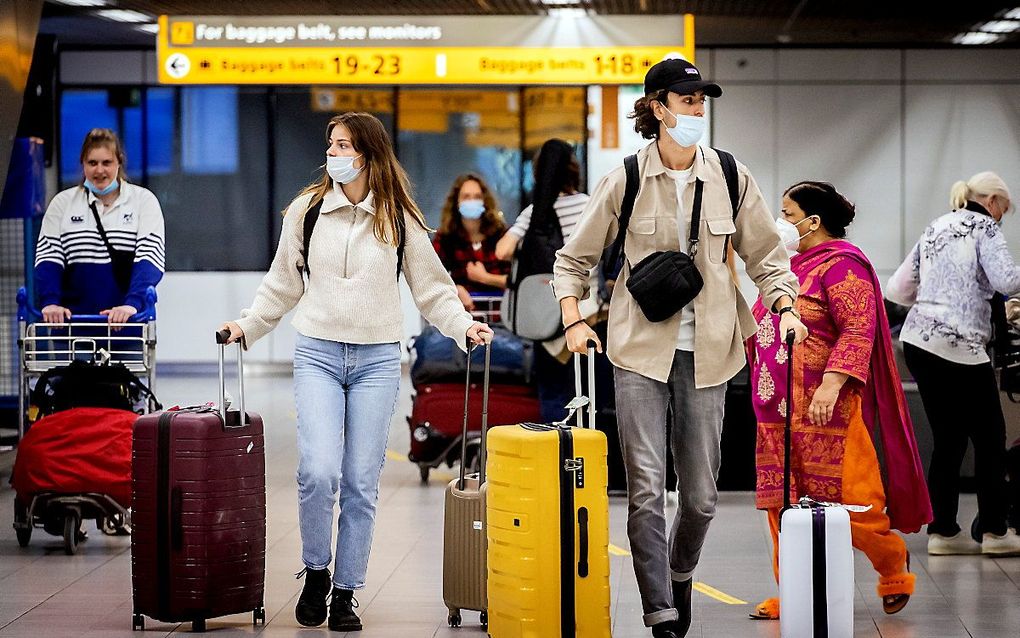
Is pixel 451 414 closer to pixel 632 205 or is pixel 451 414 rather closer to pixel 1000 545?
pixel 1000 545

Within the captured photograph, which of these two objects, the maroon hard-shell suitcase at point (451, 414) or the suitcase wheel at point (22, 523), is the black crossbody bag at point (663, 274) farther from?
the maroon hard-shell suitcase at point (451, 414)

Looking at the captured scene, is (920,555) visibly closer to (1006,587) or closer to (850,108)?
(1006,587)

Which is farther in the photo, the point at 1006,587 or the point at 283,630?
the point at 1006,587

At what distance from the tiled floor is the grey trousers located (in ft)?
1.86

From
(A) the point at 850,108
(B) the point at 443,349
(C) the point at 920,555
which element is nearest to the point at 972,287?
(C) the point at 920,555

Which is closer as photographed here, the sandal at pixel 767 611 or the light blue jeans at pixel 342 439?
the light blue jeans at pixel 342 439

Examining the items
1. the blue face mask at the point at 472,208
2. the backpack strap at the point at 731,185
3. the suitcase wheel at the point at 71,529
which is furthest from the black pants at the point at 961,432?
the suitcase wheel at the point at 71,529

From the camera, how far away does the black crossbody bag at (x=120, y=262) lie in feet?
23.0

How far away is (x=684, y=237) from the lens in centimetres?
449

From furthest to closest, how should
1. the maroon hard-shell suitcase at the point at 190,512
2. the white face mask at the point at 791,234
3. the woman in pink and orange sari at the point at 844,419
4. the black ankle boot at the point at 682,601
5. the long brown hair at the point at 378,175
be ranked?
the white face mask at the point at 791,234, the woman in pink and orange sari at the point at 844,419, the long brown hair at the point at 378,175, the maroon hard-shell suitcase at the point at 190,512, the black ankle boot at the point at 682,601

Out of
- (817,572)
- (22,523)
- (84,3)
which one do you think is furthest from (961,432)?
(84,3)

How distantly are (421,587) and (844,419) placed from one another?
182 cm

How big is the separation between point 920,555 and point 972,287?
1228 mm

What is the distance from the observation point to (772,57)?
17.2 m
